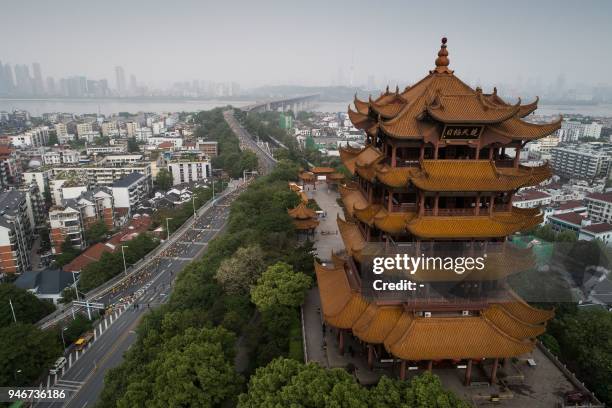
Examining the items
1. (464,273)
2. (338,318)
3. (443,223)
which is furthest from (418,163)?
(338,318)

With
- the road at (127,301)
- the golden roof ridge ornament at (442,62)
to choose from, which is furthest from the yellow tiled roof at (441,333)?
the road at (127,301)

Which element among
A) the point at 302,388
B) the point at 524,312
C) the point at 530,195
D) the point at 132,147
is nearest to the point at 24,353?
the point at 302,388

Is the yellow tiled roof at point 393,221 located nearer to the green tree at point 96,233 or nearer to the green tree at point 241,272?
the green tree at point 241,272

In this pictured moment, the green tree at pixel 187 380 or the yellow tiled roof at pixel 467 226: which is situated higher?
the yellow tiled roof at pixel 467 226

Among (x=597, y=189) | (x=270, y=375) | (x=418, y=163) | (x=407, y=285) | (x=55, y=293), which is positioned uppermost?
(x=418, y=163)

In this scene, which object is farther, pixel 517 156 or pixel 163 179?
pixel 163 179

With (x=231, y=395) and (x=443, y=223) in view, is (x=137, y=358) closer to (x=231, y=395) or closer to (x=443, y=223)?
(x=231, y=395)

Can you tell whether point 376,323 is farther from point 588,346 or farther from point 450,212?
point 588,346
